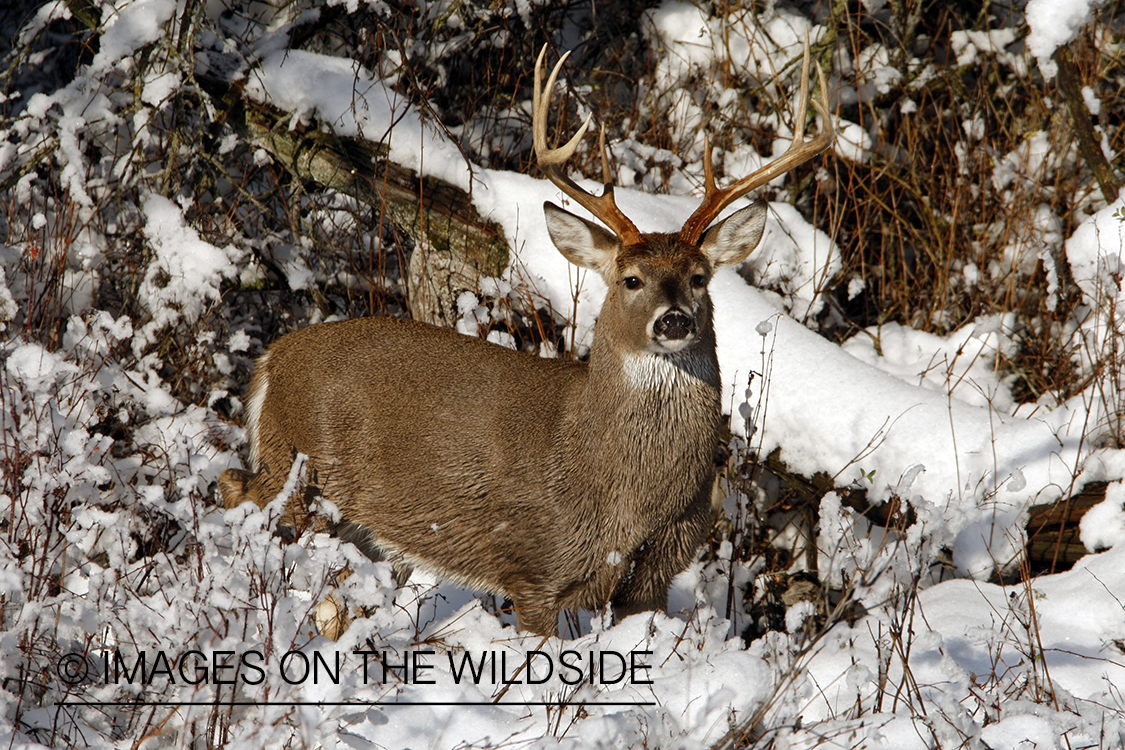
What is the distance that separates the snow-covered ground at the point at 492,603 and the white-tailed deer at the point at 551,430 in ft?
0.72

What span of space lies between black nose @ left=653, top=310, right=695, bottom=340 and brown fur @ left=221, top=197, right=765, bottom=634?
0.09ft

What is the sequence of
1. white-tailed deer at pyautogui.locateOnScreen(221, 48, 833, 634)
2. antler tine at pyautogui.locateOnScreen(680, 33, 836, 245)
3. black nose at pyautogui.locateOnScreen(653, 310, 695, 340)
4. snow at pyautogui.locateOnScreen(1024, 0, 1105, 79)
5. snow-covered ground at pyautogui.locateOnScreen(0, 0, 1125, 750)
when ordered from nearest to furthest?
snow-covered ground at pyautogui.locateOnScreen(0, 0, 1125, 750) < black nose at pyautogui.locateOnScreen(653, 310, 695, 340) < white-tailed deer at pyautogui.locateOnScreen(221, 48, 833, 634) < antler tine at pyautogui.locateOnScreen(680, 33, 836, 245) < snow at pyautogui.locateOnScreen(1024, 0, 1105, 79)

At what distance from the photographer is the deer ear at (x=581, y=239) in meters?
3.38

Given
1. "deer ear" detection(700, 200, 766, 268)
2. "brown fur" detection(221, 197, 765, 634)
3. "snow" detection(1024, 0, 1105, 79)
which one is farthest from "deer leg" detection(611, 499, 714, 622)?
"snow" detection(1024, 0, 1105, 79)

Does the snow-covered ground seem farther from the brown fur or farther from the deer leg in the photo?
the brown fur

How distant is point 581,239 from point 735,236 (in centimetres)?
56

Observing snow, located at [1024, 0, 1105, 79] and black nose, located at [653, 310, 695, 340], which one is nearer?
black nose, located at [653, 310, 695, 340]

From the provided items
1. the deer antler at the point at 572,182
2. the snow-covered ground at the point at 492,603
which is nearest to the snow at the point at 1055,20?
the snow-covered ground at the point at 492,603

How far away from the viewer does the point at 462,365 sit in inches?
138

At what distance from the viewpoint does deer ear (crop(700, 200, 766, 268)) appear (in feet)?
11.1

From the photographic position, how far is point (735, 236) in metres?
3.45

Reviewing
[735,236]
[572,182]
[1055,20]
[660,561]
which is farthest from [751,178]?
[1055,20]

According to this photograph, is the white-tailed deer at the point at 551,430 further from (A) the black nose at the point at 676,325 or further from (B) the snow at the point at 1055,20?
(B) the snow at the point at 1055,20

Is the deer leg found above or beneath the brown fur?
beneath
